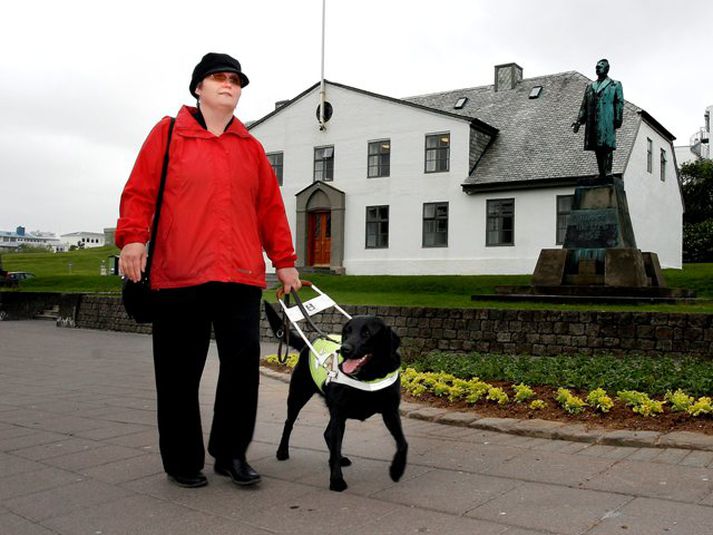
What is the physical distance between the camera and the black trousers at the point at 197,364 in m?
4.39

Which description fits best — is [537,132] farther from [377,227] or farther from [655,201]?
[377,227]

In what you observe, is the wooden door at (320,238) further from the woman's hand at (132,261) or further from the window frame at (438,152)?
the woman's hand at (132,261)

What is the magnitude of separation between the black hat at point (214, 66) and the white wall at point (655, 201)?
80.5 ft

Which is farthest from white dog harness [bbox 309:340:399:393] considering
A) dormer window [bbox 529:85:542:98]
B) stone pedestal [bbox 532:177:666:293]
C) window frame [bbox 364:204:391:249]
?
dormer window [bbox 529:85:542:98]

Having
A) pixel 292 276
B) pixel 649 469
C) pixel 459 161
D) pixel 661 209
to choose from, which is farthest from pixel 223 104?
pixel 661 209

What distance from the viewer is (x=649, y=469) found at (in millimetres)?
4750

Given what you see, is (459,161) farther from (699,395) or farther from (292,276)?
(292,276)

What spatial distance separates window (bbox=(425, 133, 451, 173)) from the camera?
30.1 meters

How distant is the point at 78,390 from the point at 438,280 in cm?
1574

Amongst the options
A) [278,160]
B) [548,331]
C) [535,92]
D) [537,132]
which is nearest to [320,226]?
[278,160]

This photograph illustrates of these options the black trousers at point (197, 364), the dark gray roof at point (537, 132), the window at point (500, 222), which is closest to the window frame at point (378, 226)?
the dark gray roof at point (537, 132)

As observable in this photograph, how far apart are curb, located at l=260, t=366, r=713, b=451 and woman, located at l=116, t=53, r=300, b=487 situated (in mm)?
2562

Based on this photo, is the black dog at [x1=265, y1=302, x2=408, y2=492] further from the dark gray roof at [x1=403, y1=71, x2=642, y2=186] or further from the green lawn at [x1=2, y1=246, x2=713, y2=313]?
the dark gray roof at [x1=403, y1=71, x2=642, y2=186]

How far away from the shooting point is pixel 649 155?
30.2 m
